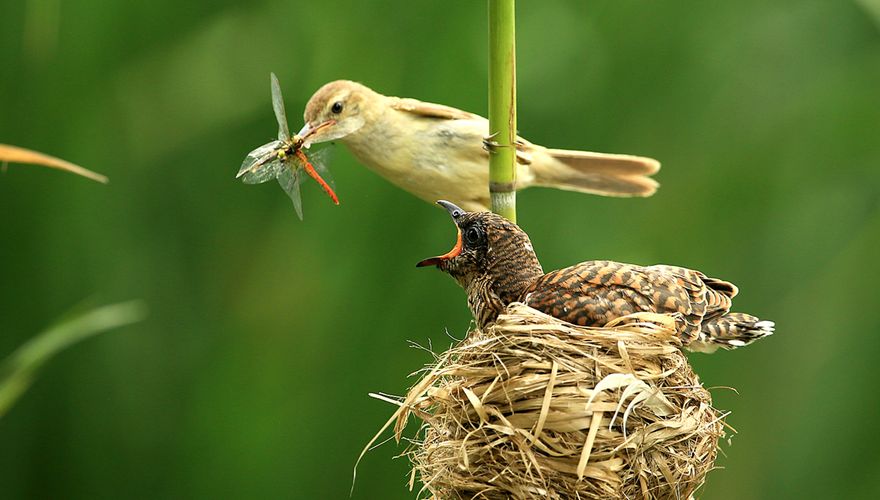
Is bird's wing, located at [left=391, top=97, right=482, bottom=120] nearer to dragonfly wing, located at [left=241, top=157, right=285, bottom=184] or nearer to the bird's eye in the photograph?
the bird's eye

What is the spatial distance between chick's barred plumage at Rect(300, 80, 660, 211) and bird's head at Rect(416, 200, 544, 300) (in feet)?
0.36

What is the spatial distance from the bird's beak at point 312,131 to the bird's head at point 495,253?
0.26 m

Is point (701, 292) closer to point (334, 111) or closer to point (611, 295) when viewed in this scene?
point (611, 295)

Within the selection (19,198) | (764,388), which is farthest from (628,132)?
(19,198)

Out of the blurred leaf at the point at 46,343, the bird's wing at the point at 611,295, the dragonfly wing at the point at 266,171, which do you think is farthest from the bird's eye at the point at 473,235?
the blurred leaf at the point at 46,343

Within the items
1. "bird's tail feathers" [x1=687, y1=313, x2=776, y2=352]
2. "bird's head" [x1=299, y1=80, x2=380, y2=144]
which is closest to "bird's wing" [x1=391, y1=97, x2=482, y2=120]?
"bird's head" [x1=299, y1=80, x2=380, y2=144]

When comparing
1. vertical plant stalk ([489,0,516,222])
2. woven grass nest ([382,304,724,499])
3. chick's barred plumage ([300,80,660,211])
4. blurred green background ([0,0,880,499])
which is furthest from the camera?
blurred green background ([0,0,880,499])

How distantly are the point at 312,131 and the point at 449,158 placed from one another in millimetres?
289

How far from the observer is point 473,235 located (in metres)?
1.69

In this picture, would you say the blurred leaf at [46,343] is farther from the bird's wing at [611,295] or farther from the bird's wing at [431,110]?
the bird's wing at [611,295]

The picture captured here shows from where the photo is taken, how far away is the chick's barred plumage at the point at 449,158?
1.76 meters

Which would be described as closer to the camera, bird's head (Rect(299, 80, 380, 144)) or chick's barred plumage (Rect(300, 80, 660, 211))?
bird's head (Rect(299, 80, 380, 144))

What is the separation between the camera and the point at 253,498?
2.58 meters

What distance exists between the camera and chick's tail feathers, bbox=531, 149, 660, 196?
5.82 feet
